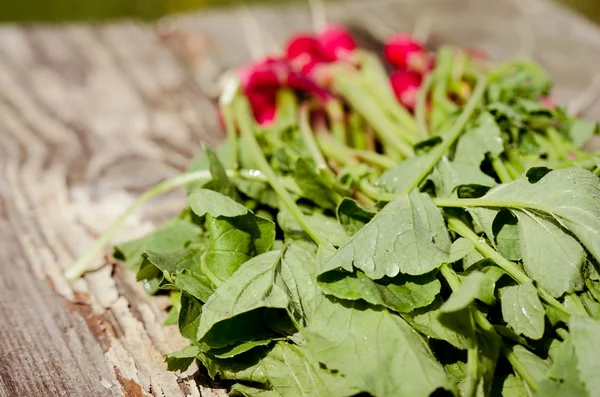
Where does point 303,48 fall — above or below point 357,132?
above

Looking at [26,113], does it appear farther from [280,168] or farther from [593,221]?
[593,221]

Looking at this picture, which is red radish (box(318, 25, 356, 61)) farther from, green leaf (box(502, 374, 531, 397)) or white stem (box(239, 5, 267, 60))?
green leaf (box(502, 374, 531, 397))

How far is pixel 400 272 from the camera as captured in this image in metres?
0.87

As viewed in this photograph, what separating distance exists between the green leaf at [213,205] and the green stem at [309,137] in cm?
29

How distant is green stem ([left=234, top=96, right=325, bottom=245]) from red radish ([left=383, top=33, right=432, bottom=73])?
55 cm

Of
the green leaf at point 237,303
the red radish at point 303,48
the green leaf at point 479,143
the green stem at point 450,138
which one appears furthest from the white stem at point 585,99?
the green leaf at point 237,303

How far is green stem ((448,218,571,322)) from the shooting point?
814 mm

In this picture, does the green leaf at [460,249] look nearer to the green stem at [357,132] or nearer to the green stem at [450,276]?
the green stem at [450,276]

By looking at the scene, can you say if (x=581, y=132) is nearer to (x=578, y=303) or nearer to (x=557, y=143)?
(x=557, y=143)

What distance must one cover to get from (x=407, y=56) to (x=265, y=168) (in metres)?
0.80

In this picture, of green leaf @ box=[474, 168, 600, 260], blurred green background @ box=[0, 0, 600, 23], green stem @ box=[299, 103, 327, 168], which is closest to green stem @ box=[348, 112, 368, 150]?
green stem @ box=[299, 103, 327, 168]

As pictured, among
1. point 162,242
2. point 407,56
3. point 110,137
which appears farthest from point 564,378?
point 110,137

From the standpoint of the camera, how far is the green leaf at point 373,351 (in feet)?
2.47

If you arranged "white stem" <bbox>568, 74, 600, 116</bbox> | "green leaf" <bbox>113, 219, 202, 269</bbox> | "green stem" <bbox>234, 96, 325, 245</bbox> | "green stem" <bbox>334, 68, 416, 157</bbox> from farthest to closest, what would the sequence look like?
"white stem" <bbox>568, 74, 600, 116</bbox>
"green stem" <bbox>334, 68, 416, 157</bbox>
"green leaf" <bbox>113, 219, 202, 269</bbox>
"green stem" <bbox>234, 96, 325, 245</bbox>
